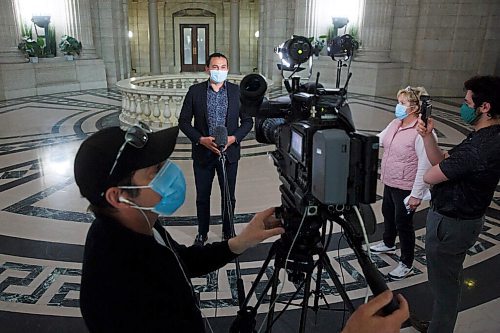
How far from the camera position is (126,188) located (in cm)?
112

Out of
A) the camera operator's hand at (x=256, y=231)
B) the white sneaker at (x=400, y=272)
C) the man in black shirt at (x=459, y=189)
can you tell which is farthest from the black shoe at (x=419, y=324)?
the camera operator's hand at (x=256, y=231)

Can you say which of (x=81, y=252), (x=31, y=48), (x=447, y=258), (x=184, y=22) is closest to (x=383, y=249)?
(x=447, y=258)

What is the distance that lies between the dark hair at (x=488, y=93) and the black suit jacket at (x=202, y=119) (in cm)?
156

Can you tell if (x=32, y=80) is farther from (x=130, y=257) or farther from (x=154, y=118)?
(x=130, y=257)

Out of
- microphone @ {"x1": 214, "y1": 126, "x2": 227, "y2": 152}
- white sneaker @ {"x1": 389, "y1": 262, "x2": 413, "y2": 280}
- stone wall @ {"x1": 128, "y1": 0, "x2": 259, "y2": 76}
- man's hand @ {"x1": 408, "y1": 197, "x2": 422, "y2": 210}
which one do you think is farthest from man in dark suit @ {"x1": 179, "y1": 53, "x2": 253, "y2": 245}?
stone wall @ {"x1": 128, "y1": 0, "x2": 259, "y2": 76}

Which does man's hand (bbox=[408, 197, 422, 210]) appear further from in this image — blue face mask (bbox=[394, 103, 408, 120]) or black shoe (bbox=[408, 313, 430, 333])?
black shoe (bbox=[408, 313, 430, 333])

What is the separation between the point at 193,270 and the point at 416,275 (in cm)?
204

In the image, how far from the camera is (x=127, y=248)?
1.05 m

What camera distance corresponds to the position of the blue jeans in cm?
195

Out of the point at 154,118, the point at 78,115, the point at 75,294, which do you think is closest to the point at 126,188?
the point at 75,294

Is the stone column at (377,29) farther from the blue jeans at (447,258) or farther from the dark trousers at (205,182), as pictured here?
the blue jeans at (447,258)

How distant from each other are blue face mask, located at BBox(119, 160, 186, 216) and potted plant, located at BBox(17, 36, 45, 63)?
11.0 meters

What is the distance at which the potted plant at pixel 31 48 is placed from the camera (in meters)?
10.5

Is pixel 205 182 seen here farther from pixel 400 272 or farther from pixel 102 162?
pixel 102 162
